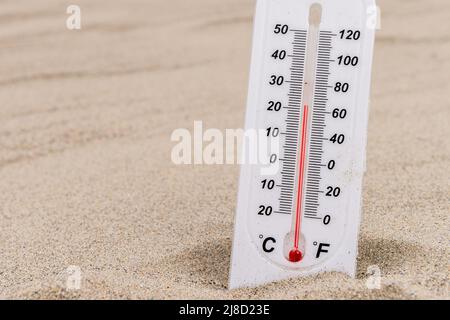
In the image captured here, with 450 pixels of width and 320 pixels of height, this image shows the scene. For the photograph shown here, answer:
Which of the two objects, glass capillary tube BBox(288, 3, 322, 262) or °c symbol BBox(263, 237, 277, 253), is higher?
glass capillary tube BBox(288, 3, 322, 262)

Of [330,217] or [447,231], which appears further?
[447,231]

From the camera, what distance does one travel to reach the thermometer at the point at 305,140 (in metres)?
1.63

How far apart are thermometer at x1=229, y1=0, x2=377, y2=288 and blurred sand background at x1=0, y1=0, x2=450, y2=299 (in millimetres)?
70

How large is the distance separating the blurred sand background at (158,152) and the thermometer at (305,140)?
70 mm

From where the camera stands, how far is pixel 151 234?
1990 mm

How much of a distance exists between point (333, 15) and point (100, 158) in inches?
47.4

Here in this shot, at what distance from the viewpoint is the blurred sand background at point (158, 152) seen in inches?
67.6

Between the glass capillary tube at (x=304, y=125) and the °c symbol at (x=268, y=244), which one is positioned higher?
the glass capillary tube at (x=304, y=125)

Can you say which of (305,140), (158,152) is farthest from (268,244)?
(158,152)

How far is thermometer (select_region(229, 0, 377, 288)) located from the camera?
1.63 m

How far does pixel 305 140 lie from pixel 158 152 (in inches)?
43.1

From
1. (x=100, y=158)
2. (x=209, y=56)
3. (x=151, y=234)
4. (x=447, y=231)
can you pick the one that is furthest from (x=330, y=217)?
(x=209, y=56)

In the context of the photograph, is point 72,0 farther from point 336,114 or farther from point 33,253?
point 336,114

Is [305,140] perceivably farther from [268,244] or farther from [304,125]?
[268,244]
